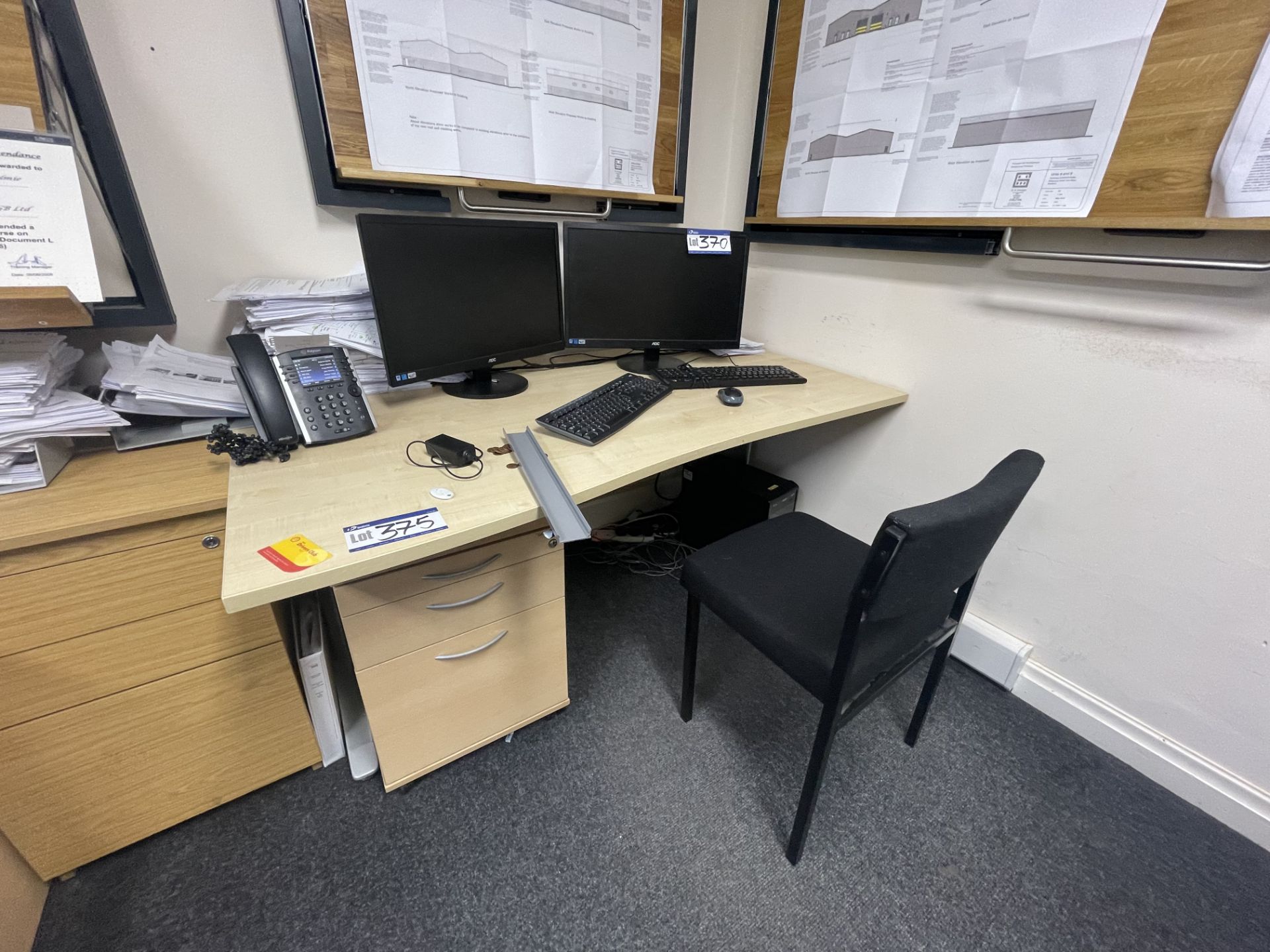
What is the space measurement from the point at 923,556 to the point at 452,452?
80cm

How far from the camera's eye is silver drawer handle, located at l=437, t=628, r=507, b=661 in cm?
103

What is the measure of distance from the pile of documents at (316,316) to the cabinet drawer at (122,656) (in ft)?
1.79

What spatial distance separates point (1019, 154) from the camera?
3.70 feet

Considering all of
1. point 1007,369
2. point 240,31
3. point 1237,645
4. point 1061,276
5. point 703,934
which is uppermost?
point 240,31

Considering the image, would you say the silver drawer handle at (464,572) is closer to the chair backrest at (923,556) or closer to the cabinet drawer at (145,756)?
the cabinet drawer at (145,756)

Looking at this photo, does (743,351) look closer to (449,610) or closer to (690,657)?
(690,657)

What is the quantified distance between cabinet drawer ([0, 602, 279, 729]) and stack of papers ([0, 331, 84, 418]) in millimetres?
402

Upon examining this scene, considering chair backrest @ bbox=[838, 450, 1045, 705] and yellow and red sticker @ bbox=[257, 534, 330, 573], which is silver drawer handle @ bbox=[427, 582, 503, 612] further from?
chair backrest @ bbox=[838, 450, 1045, 705]

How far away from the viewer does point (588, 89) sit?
143 centimetres

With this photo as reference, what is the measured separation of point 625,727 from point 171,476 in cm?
115

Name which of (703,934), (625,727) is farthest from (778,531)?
(703,934)

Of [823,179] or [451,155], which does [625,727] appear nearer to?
[451,155]

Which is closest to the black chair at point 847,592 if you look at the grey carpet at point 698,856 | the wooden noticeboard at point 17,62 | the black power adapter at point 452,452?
the grey carpet at point 698,856

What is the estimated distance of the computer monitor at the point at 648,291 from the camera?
1.44 metres
